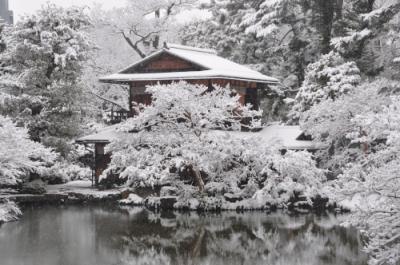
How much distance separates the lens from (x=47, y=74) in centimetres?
2898

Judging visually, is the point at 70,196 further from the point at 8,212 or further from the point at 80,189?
the point at 8,212

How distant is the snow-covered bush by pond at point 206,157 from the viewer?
21875mm

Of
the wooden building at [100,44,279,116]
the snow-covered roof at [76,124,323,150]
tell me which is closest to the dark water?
the snow-covered roof at [76,124,323,150]

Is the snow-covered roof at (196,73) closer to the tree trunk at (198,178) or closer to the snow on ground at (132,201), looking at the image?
the tree trunk at (198,178)

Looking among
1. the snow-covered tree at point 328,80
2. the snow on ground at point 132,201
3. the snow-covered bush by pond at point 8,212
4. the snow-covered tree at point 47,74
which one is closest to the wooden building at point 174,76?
Answer: the snow-covered tree at point 47,74

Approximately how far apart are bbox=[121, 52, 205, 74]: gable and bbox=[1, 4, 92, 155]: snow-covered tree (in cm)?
312

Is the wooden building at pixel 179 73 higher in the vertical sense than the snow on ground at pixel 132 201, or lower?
higher

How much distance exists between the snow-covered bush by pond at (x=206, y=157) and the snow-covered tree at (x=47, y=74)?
609 cm

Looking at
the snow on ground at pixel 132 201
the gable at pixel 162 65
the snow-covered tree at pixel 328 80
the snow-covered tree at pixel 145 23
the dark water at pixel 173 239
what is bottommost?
the snow on ground at pixel 132 201

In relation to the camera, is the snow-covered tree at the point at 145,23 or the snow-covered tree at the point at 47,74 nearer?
the snow-covered tree at the point at 47,74

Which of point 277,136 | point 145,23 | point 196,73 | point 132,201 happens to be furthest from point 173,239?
point 145,23

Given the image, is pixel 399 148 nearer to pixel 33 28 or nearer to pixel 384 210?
pixel 384 210

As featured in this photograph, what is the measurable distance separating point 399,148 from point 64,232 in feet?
36.8

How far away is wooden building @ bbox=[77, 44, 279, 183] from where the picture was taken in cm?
2794
